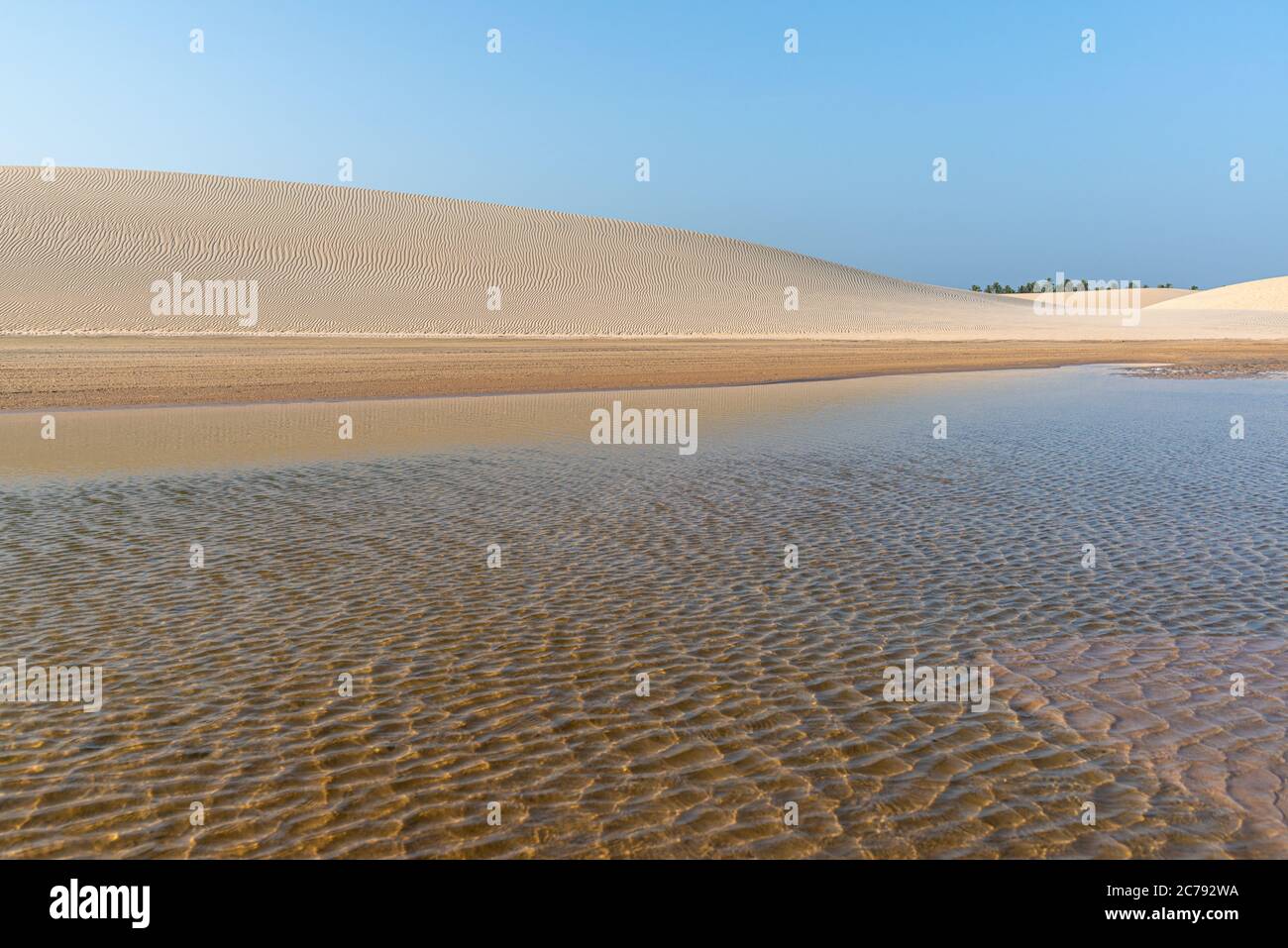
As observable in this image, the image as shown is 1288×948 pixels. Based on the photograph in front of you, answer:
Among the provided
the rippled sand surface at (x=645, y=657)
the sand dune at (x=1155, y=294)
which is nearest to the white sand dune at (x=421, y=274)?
the rippled sand surface at (x=645, y=657)

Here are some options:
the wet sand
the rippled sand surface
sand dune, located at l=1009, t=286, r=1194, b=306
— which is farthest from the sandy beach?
sand dune, located at l=1009, t=286, r=1194, b=306

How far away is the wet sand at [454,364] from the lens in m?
21.3

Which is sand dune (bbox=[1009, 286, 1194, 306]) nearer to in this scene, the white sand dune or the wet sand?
the white sand dune

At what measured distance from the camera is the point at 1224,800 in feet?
12.7

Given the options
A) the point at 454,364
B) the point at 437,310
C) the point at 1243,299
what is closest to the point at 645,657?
the point at 454,364

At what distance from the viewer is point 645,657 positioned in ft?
18.3

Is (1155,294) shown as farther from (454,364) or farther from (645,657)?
(645,657)

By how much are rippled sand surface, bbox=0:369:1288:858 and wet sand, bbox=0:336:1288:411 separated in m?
10.1

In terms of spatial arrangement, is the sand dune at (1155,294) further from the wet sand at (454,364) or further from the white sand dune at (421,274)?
the wet sand at (454,364)

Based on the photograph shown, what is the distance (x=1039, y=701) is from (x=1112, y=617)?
5.22 feet
